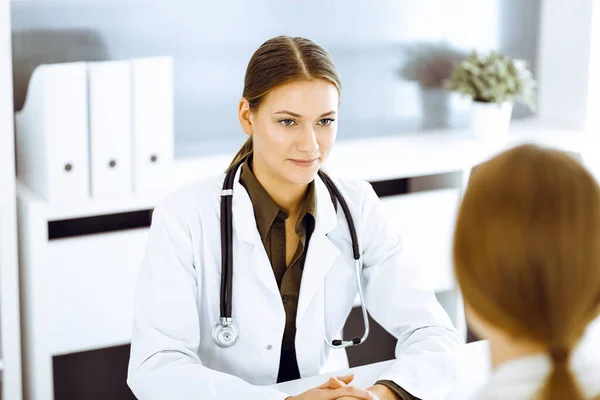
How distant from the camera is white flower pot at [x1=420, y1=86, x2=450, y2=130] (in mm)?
3203

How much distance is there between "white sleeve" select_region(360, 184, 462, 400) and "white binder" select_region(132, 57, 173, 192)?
681 mm

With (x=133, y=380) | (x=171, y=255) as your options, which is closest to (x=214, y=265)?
(x=171, y=255)

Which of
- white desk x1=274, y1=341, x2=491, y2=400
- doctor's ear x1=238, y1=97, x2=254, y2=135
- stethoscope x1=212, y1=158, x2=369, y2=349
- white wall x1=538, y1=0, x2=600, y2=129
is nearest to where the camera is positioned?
white desk x1=274, y1=341, x2=491, y2=400

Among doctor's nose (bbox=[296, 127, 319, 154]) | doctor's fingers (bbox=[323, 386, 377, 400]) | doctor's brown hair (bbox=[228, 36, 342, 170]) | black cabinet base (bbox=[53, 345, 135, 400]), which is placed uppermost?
doctor's brown hair (bbox=[228, 36, 342, 170])

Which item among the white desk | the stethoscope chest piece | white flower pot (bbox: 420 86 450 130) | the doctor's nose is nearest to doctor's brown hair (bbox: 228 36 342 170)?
the doctor's nose

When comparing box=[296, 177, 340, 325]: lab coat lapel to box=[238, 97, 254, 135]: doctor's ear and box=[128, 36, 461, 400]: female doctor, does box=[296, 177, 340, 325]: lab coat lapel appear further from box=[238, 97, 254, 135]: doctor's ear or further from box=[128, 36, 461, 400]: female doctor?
box=[238, 97, 254, 135]: doctor's ear

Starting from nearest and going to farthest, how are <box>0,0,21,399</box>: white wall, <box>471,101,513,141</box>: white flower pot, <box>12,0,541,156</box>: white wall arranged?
1. <box>0,0,21,399</box>: white wall
2. <box>12,0,541,156</box>: white wall
3. <box>471,101,513,141</box>: white flower pot

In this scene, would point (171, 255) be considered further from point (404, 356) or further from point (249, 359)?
point (404, 356)

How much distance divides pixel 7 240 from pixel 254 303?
849 millimetres

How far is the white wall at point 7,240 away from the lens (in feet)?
7.29

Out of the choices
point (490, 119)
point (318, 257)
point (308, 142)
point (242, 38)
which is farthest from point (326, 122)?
point (490, 119)

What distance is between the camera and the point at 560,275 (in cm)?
91

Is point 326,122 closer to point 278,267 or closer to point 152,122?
point 278,267

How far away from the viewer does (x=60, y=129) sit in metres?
2.27
